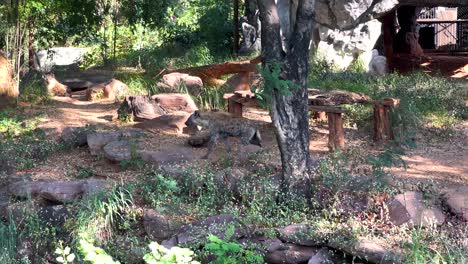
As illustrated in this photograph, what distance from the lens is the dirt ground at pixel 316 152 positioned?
6746mm

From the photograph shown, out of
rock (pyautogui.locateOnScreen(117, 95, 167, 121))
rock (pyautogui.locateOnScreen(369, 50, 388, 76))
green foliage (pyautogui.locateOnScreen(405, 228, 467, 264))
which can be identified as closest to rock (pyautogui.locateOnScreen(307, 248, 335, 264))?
green foliage (pyautogui.locateOnScreen(405, 228, 467, 264))

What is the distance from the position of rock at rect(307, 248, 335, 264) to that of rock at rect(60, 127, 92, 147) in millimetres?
3816

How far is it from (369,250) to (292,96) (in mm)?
1570

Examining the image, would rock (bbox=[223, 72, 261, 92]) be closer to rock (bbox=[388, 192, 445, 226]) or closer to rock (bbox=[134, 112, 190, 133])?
rock (bbox=[134, 112, 190, 133])

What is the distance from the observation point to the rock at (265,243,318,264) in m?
5.57

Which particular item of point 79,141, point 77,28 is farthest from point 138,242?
point 77,28

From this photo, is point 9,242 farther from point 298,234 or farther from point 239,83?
point 239,83

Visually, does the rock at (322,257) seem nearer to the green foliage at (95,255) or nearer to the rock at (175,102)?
the green foliage at (95,255)

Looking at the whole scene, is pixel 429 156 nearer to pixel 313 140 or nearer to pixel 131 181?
pixel 313 140

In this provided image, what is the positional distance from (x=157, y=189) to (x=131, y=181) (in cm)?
43

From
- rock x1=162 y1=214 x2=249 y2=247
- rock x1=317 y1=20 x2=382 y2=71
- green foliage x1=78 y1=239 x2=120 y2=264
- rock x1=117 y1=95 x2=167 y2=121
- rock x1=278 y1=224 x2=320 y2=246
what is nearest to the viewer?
green foliage x1=78 y1=239 x2=120 y2=264

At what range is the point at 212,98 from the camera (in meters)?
10.2

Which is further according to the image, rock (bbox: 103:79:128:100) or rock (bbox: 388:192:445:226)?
rock (bbox: 103:79:128:100)

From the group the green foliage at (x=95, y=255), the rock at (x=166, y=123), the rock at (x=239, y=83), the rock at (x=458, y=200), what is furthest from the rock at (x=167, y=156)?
the green foliage at (x=95, y=255)
